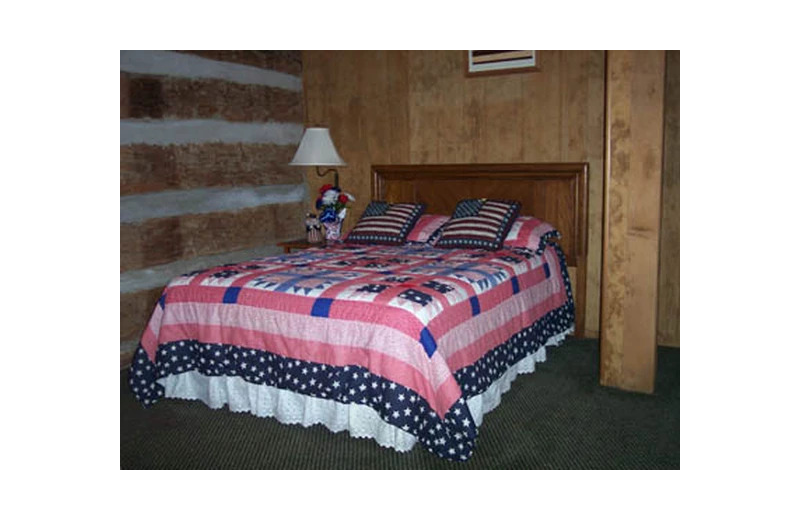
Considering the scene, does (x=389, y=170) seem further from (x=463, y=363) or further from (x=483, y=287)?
(x=463, y=363)

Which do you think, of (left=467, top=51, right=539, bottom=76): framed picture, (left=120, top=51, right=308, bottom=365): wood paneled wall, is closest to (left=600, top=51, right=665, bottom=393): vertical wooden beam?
(left=467, top=51, right=539, bottom=76): framed picture

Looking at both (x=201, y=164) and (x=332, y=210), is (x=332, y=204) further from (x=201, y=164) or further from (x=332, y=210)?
(x=201, y=164)

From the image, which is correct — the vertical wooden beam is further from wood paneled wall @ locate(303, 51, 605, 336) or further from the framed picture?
the framed picture

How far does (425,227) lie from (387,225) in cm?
26

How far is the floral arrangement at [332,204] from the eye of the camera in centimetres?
431

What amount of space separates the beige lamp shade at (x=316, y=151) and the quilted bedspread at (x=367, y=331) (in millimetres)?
1192

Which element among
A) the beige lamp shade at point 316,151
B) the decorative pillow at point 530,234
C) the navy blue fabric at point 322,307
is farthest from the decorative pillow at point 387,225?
the navy blue fabric at point 322,307

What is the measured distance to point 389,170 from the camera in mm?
4609

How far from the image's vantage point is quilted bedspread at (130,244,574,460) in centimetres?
225

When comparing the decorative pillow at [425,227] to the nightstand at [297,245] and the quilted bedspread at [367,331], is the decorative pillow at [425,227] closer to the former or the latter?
the quilted bedspread at [367,331]

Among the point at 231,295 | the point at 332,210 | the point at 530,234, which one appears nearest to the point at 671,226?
the point at 530,234
